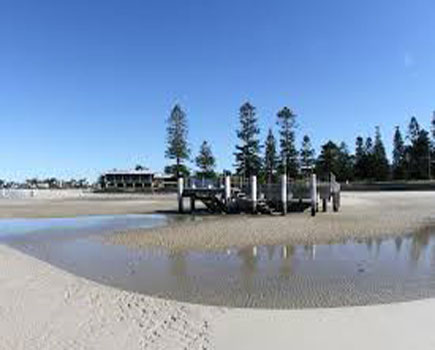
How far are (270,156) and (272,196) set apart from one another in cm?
5818

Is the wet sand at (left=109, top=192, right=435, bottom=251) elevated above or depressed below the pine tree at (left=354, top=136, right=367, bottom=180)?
below

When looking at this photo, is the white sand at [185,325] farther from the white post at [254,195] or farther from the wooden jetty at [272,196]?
the white post at [254,195]

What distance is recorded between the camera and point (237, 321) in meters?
7.36

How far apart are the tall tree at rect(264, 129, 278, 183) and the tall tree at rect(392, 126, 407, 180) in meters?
26.1

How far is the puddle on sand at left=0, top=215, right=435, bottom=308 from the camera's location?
9562mm

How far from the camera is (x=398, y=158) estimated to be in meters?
109

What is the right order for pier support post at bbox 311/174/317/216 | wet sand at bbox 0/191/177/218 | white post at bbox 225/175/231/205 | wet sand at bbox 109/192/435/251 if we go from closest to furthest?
wet sand at bbox 109/192/435/251 → pier support post at bbox 311/174/317/216 → white post at bbox 225/175/231/205 → wet sand at bbox 0/191/177/218

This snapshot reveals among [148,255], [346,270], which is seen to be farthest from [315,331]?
[148,255]

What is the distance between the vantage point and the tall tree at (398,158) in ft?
321

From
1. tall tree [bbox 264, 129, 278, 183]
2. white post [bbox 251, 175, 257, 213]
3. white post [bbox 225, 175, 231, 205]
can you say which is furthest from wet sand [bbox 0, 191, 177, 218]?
tall tree [bbox 264, 129, 278, 183]

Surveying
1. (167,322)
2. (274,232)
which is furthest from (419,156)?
(167,322)

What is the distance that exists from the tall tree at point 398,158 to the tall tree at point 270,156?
26142 millimetres

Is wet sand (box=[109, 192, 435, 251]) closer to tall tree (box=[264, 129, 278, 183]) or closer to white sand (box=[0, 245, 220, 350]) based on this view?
white sand (box=[0, 245, 220, 350])

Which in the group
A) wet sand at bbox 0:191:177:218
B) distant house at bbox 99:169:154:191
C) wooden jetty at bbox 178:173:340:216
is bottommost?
wet sand at bbox 0:191:177:218
